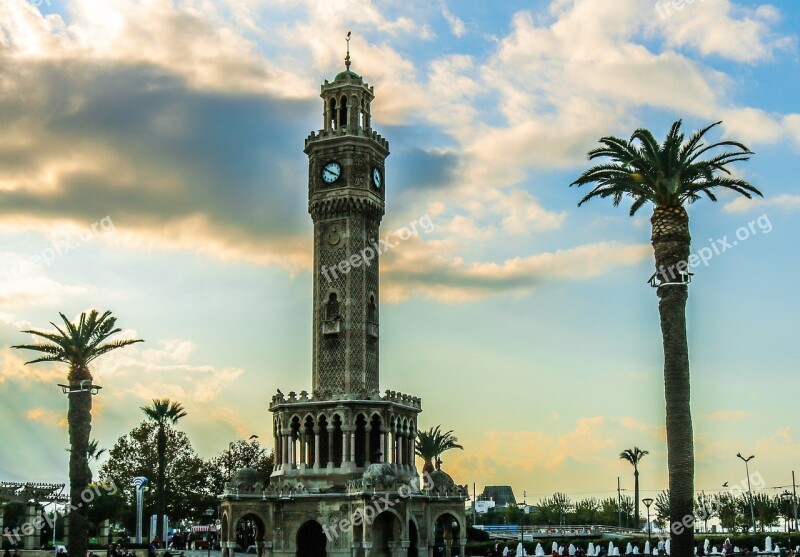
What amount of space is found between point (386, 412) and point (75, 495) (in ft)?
64.3

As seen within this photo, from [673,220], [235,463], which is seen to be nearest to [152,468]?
[235,463]

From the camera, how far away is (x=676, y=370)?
2912 cm

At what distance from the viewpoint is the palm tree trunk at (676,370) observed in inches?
1117

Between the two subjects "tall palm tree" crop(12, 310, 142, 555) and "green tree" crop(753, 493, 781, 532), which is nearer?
"tall palm tree" crop(12, 310, 142, 555)

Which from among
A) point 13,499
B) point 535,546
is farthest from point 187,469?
point 535,546

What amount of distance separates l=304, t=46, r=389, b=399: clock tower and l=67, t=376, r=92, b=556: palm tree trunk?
667 inches

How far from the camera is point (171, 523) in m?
89.7

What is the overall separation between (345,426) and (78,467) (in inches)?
674

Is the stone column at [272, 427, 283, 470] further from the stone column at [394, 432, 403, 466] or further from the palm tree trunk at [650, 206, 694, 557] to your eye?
the palm tree trunk at [650, 206, 694, 557]

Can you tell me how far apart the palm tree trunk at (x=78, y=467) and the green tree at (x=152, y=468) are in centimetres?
3779

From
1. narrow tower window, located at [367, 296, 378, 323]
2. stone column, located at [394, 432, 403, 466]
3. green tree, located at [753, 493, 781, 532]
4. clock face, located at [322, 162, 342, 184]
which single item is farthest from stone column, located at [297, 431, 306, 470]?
green tree, located at [753, 493, 781, 532]

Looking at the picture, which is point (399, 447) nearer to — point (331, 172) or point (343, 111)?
point (331, 172)

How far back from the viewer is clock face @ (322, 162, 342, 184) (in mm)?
60969

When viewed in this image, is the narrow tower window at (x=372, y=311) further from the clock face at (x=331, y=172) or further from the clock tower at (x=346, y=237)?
the clock face at (x=331, y=172)
